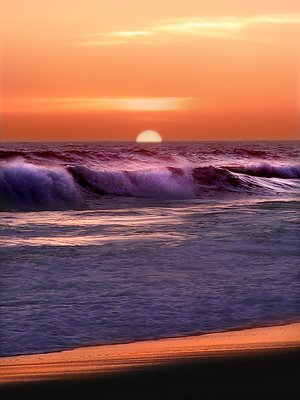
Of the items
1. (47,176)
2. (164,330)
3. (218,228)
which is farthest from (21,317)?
(47,176)

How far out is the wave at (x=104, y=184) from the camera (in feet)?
77.4

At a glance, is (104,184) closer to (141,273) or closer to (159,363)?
(141,273)

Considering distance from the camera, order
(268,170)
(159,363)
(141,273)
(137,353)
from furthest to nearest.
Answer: (268,170)
(141,273)
(137,353)
(159,363)

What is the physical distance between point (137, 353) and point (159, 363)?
47 centimetres

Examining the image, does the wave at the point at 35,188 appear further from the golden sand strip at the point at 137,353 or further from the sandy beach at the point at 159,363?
the sandy beach at the point at 159,363

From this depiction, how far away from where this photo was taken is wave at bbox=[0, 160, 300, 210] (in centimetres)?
2358

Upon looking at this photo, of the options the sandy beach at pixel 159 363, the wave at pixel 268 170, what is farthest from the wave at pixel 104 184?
the sandy beach at pixel 159 363

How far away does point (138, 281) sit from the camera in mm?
8820

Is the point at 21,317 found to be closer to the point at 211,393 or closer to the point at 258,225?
the point at 211,393

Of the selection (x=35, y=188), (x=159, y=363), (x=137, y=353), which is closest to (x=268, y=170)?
(x=35, y=188)

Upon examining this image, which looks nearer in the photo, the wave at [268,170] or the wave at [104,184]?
the wave at [104,184]

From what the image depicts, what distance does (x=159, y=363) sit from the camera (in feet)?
17.6

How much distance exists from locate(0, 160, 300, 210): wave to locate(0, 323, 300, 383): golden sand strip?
50.5ft

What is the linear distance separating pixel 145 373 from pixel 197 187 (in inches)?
970
